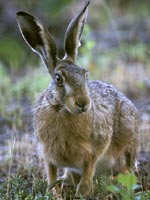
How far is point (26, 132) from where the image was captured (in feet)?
23.1

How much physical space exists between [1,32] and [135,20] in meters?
3.72

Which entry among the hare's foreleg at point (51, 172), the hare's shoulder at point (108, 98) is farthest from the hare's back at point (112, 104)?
the hare's foreleg at point (51, 172)

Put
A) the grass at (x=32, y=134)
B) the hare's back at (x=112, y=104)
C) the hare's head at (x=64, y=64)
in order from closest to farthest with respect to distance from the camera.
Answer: the hare's head at (x=64, y=64) → the grass at (x=32, y=134) → the hare's back at (x=112, y=104)

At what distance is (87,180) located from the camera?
215 inches

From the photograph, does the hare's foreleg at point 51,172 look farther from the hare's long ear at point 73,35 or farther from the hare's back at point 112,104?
the hare's long ear at point 73,35

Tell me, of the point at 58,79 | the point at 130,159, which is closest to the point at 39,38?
the point at 58,79

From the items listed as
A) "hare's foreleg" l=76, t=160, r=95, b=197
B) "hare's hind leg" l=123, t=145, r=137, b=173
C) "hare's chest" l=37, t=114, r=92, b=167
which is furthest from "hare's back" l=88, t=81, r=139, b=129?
"hare's foreleg" l=76, t=160, r=95, b=197

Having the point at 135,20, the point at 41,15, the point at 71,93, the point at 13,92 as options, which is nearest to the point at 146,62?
the point at 13,92

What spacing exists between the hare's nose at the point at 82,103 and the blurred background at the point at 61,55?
1.11 meters

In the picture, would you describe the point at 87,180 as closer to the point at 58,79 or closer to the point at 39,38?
the point at 58,79

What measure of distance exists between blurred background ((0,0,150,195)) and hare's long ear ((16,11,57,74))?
639 millimetres

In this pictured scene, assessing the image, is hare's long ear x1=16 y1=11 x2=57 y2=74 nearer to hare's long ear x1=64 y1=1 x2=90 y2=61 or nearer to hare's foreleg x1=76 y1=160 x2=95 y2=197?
hare's long ear x1=64 y1=1 x2=90 y2=61

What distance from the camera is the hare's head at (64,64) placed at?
4938 millimetres

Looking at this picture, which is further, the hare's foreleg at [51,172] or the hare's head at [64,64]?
the hare's foreleg at [51,172]
